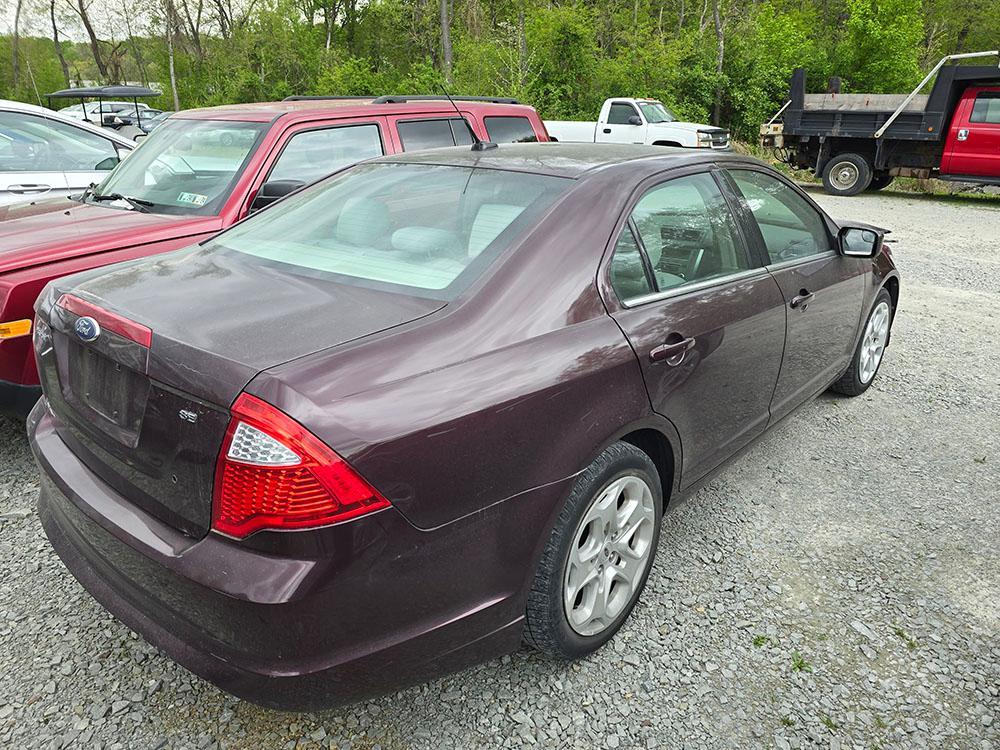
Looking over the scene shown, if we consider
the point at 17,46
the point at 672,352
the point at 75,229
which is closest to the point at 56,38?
the point at 17,46

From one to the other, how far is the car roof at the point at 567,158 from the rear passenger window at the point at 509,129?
3037 millimetres

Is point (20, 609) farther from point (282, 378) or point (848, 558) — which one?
point (848, 558)

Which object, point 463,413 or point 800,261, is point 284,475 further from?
point 800,261

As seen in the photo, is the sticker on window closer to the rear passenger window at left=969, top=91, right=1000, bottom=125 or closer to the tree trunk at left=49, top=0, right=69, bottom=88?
the rear passenger window at left=969, top=91, right=1000, bottom=125

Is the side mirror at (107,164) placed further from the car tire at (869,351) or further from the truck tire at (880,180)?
the truck tire at (880,180)

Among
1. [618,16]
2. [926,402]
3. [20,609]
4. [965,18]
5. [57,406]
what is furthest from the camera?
[965,18]

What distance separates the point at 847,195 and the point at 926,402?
1227cm

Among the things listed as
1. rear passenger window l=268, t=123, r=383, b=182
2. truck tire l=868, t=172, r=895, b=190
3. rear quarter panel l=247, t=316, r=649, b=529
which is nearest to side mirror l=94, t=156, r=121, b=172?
rear passenger window l=268, t=123, r=383, b=182

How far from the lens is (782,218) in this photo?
11.2 ft

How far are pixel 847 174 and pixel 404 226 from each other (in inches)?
595

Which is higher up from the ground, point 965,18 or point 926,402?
point 965,18

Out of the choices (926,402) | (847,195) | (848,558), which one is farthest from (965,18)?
(848,558)

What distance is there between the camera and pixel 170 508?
1834mm

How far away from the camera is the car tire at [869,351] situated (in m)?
4.42
